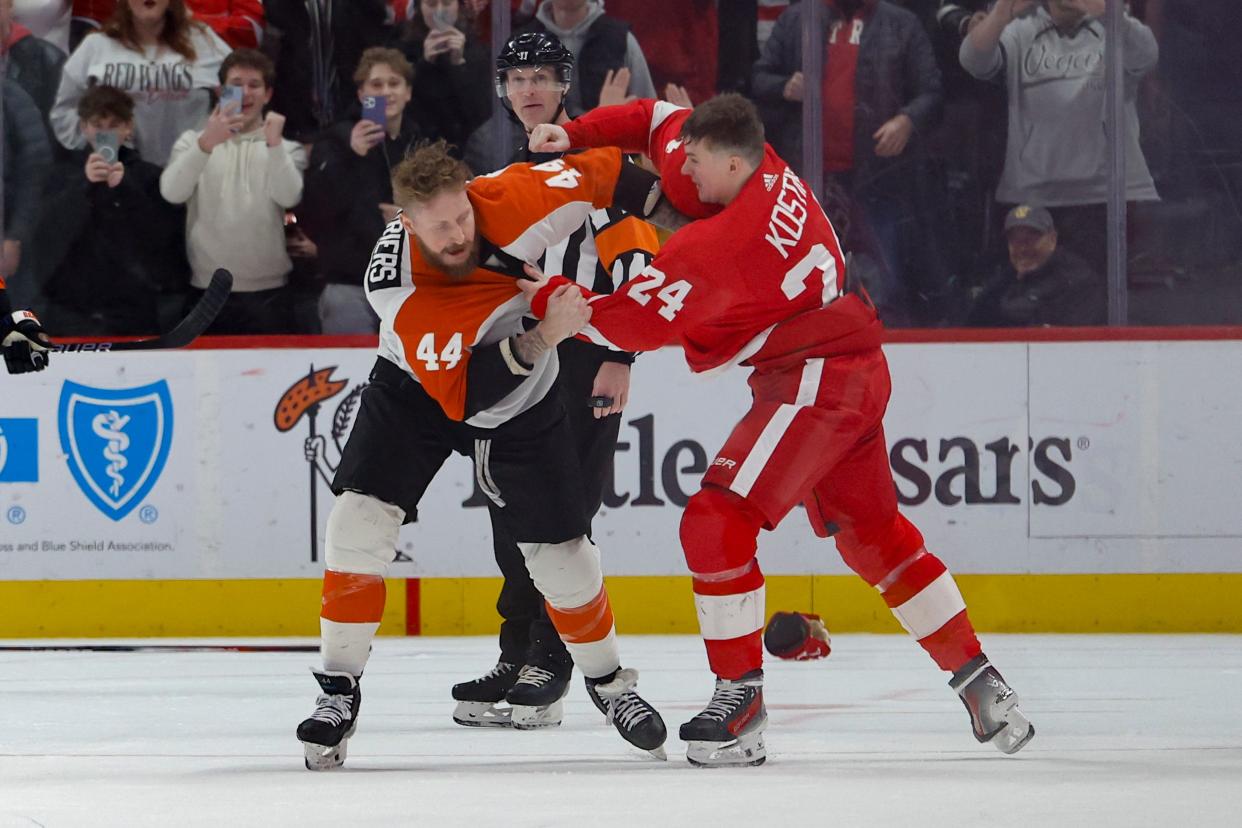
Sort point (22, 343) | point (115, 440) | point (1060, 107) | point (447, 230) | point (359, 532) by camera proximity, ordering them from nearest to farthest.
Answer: point (447, 230) → point (359, 532) → point (22, 343) → point (115, 440) → point (1060, 107)

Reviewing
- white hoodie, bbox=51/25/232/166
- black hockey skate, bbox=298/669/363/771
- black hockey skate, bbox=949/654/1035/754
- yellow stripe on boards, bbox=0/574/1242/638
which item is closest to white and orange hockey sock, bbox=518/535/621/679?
black hockey skate, bbox=298/669/363/771

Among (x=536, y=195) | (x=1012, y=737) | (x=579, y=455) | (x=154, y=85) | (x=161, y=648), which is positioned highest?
(x=154, y=85)

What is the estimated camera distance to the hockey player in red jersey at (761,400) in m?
2.89

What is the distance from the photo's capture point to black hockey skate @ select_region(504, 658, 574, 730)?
140 inches

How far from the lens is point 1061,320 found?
220 inches

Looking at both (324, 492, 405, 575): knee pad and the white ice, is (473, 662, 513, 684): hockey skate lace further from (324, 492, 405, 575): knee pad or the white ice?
(324, 492, 405, 575): knee pad

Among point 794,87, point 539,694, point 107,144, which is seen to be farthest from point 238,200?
point 539,694

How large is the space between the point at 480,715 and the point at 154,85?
299cm

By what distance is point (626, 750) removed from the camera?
312 cm

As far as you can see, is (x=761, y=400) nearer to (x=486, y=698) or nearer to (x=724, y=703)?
(x=724, y=703)

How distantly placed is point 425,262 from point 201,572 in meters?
2.68

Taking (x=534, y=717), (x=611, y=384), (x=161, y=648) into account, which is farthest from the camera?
(x=161, y=648)

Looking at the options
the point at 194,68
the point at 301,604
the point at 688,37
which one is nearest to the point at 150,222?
the point at 194,68

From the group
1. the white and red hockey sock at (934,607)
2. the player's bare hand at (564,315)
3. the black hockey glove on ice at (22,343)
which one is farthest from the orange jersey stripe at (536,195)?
the black hockey glove on ice at (22,343)
